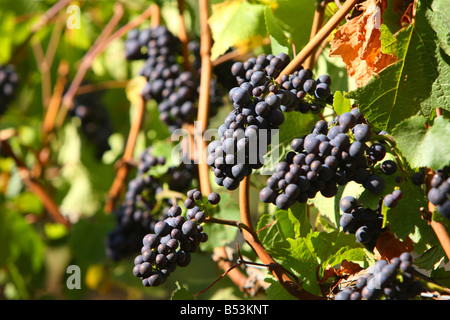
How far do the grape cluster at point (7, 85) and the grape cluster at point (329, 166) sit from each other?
69.7 inches

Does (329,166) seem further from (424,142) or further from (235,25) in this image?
(235,25)

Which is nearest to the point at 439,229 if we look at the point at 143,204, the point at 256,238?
the point at 256,238

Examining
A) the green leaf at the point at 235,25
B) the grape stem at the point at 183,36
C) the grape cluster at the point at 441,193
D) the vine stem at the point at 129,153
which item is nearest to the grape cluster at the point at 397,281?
the grape cluster at the point at 441,193

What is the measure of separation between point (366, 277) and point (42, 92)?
76.2 inches

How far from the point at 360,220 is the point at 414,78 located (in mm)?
251

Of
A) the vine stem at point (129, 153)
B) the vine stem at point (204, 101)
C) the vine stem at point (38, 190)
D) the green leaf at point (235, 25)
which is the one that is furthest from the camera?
the vine stem at point (38, 190)

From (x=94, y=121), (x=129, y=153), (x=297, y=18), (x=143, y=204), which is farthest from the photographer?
(x=94, y=121)

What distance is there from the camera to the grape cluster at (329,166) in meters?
0.68

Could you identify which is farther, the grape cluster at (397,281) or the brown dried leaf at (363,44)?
the brown dried leaf at (363,44)

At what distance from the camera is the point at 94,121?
194 cm

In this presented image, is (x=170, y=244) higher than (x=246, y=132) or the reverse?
the reverse

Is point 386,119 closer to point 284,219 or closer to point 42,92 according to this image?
point 284,219

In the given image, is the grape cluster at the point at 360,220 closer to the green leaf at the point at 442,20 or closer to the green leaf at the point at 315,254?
the green leaf at the point at 315,254
